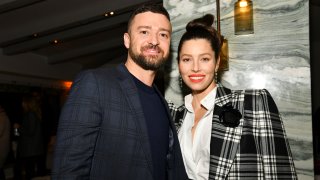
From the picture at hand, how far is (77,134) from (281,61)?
1.41m

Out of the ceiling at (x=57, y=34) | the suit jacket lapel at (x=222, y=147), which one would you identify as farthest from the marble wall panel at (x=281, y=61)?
the ceiling at (x=57, y=34)

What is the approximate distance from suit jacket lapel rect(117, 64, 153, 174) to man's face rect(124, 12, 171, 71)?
6.4 inches

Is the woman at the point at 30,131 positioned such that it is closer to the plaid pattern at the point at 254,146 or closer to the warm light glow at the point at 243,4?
the warm light glow at the point at 243,4

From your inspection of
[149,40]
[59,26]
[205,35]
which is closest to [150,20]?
[149,40]

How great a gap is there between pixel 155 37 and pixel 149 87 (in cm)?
27

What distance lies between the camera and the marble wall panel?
1968 mm

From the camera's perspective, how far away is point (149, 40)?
164 centimetres

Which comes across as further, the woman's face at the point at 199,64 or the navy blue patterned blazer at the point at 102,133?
the woman's face at the point at 199,64

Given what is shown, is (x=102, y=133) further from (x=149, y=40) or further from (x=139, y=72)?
(x=149, y=40)

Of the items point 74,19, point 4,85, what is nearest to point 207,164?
point 74,19

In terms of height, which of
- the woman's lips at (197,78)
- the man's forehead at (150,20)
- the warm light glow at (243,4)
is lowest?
the woman's lips at (197,78)

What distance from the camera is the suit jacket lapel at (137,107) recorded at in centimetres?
140

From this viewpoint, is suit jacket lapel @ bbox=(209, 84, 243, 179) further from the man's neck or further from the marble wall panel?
the marble wall panel

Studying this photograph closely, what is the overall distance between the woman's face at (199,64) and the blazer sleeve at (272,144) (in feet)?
1.10
